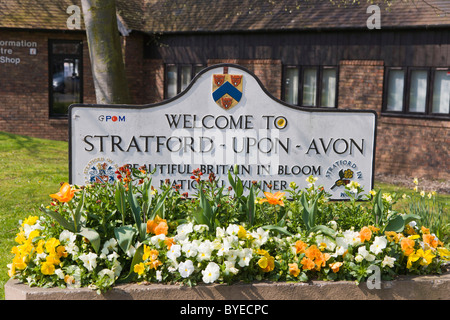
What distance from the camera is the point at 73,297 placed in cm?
396

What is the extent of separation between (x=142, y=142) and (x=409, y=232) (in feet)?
7.89

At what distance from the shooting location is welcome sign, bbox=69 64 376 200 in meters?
5.39

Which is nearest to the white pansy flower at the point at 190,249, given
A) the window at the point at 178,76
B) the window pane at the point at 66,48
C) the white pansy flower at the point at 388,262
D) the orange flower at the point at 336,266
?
the orange flower at the point at 336,266

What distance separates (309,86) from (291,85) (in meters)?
0.53

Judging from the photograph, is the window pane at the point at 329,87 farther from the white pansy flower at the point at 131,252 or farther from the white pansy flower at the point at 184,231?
the white pansy flower at the point at 131,252

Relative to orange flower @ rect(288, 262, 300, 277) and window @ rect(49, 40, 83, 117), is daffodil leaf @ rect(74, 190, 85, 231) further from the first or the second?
window @ rect(49, 40, 83, 117)

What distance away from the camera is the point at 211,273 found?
13.2ft

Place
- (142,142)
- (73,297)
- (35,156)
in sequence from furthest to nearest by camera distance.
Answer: (35,156), (142,142), (73,297)

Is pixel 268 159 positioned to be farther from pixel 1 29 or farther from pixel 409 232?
pixel 1 29

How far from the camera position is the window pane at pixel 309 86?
16234mm

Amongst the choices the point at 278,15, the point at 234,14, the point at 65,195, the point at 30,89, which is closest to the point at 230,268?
the point at 65,195

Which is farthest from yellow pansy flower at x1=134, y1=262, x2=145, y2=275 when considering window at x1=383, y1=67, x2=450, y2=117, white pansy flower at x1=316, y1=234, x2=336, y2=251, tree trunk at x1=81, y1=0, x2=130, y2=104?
window at x1=383, y1=67, x2=450, y2=117

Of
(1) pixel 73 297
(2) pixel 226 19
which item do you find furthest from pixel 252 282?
(2) pixel 226 19
